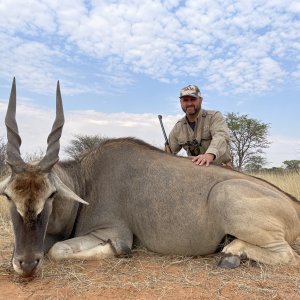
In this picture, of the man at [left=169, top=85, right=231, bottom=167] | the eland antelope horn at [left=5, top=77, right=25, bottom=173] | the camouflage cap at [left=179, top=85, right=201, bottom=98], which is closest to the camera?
the eland antelope horn at [left=5, top=77, right=25, bottom=173]

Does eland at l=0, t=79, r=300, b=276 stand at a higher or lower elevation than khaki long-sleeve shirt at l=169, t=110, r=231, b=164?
lower

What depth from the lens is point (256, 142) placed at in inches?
1026

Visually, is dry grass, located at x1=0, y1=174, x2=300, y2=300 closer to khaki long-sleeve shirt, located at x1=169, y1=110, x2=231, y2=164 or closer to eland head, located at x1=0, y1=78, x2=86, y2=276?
eland head, located at x1=0, y1=78, x2=86, y2=276

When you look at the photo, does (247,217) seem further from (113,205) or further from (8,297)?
(8,297)

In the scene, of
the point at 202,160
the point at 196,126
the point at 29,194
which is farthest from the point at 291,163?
the point at 29,194

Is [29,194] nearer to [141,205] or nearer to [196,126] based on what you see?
[141,205]

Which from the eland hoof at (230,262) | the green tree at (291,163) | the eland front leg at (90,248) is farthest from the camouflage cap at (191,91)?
the green tree at (291,163)

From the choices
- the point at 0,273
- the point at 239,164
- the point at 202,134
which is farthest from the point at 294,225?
the point at 239,164

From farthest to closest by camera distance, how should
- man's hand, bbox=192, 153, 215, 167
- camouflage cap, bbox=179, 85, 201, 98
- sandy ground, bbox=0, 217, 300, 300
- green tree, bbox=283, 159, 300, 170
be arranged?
green tree, bbox=283, 159, 300, 170
camouflage cap, bbox=179, 85, 201, 98
man's hand, bbox=192, 153, 215, 167
sandy ground, bbox=0, 217, 300, 300

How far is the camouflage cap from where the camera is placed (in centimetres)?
663

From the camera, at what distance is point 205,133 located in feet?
21.7

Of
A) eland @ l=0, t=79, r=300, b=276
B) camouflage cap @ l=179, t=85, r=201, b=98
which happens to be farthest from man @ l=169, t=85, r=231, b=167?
eland @ l=0, t=79, r=300, b=276

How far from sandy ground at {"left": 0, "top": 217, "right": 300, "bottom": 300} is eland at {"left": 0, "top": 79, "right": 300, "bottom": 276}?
176 mm

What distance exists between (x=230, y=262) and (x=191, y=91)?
10.7ft
